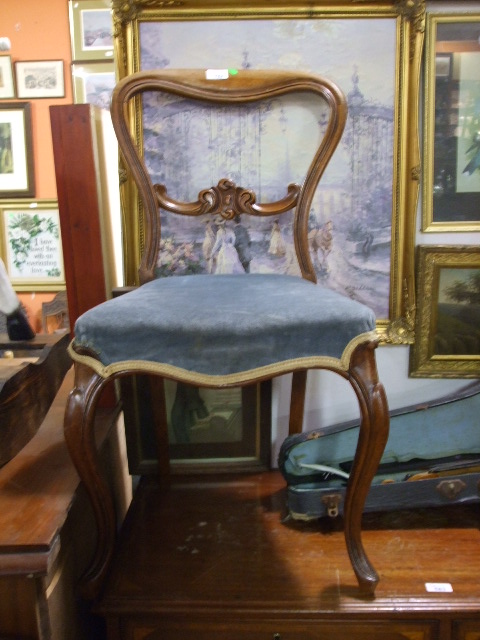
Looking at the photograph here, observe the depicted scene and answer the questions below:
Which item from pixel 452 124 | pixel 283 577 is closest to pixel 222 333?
pixel 283 577

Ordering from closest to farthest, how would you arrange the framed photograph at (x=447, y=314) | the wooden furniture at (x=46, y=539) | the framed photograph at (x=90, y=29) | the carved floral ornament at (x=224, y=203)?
the wooden furniture at (x=46, y=539) → the carved floral ornament at (x=224, y=203) → the framed photograph at (x=447, y=314) → the framed photograph at (x=90, y=29)

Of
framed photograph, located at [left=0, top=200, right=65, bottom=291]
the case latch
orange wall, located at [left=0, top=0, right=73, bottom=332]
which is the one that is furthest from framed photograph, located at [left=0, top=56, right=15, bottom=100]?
the case latch

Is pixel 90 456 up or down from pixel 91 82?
down

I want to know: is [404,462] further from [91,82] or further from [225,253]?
[91,82]

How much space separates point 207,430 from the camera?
1472 millimetres

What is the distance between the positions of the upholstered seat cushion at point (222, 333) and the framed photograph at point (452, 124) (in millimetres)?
716

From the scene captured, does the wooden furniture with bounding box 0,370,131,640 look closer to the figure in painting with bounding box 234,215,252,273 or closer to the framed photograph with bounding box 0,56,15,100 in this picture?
the figure in painting with bounding box 234,215,252,273

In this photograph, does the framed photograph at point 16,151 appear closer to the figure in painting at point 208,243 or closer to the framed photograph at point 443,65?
the figure in painting at point 208,243

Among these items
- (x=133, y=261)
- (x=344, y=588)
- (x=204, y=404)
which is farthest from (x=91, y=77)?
(x=344, y=588)

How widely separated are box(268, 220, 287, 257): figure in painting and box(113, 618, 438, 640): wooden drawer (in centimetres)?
86

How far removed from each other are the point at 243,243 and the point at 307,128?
0.34 metres

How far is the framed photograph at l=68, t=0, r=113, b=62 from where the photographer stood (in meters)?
2.22

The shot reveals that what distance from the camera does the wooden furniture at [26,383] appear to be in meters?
0.97

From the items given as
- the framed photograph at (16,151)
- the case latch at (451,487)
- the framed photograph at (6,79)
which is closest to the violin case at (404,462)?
the case latch at (451,487)
